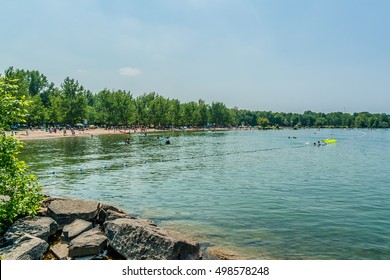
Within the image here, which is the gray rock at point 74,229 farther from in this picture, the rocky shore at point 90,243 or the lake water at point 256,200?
the lake water at point 256,200

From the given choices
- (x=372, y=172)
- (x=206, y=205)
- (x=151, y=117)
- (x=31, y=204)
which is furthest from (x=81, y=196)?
(x=151, y=117)

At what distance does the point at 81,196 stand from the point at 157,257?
18.2 metres

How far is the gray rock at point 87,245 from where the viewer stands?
41.9 ft

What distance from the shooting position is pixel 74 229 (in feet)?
47.5

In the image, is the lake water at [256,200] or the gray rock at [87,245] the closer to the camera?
the gray rock at [87,245]

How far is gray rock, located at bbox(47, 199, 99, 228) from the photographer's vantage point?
16.4 metres

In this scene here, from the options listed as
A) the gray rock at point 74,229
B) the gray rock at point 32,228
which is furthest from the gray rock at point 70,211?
the gray rock at point 74,229

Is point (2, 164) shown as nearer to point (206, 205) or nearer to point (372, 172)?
point (206, 205)

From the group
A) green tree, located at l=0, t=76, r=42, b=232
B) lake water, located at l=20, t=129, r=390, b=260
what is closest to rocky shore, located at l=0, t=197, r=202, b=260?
green tree, located at l=0, t=76, r=42, b=232

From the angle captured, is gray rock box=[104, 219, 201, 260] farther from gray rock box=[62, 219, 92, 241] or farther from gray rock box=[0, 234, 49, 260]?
gray rock box=[0, 234, 49, 260]

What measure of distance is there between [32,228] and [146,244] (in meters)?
5.39

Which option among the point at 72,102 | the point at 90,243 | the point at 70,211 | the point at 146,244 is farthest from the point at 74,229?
the point at 72,102

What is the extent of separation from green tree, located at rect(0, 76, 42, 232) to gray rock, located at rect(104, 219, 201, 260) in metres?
4.48

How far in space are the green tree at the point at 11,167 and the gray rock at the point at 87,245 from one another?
305 centimetres
